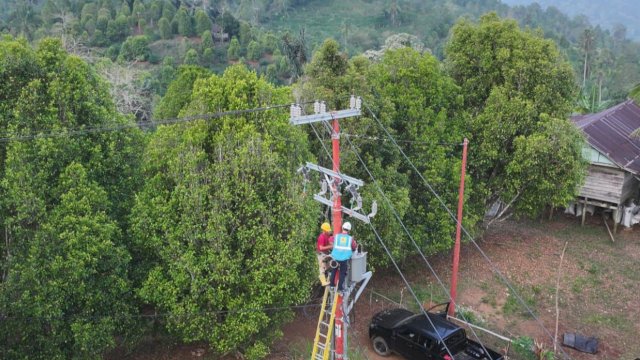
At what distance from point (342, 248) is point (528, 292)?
12.4 metres

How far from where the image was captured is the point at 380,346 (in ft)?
53.5

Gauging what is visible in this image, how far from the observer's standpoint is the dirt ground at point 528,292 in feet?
55.7

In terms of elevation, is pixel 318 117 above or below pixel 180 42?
below

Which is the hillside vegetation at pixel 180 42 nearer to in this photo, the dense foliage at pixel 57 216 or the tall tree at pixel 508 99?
the dense foliage at pixel 57 216

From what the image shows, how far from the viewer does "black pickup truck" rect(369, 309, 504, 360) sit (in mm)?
14945

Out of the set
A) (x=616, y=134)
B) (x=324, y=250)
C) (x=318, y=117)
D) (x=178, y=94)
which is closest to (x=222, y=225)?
(x=324, y=250)

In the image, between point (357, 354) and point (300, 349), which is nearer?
point (357, 354)

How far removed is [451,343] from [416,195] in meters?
5.81

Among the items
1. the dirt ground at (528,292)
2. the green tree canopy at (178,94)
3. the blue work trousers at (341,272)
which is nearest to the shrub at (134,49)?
the green tree canopy at (178,94)

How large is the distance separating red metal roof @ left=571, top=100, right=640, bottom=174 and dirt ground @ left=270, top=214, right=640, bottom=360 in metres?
3.55

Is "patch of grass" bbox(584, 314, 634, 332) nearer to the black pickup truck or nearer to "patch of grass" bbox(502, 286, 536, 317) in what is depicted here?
"patch of grass" bbox(502, 286, 536, 317)

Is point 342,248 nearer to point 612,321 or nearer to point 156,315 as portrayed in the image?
point 156,315

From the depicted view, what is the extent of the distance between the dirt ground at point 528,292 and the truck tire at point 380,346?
0.67 ft

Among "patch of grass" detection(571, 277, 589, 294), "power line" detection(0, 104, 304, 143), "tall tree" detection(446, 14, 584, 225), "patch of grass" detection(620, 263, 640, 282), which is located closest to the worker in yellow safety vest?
"power line" detection(0, 104, 304, 143)
